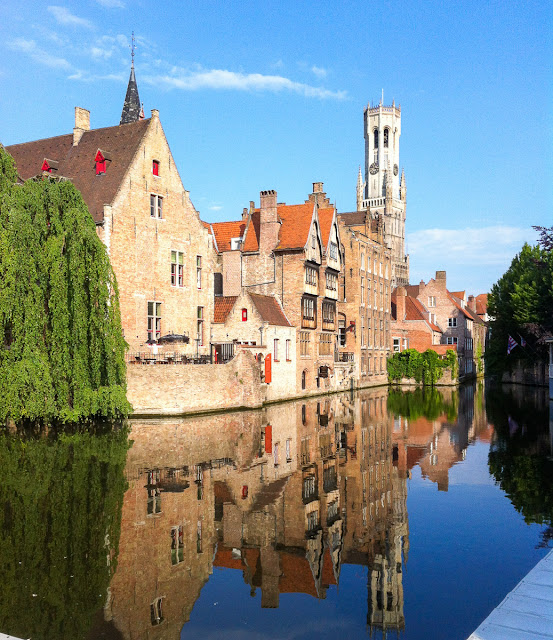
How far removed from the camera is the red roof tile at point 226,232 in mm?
47000

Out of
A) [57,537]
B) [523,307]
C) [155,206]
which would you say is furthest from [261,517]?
[523,307]

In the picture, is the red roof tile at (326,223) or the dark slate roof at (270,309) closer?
the dark slate roof at (270,309)

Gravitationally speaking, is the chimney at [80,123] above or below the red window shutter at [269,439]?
above

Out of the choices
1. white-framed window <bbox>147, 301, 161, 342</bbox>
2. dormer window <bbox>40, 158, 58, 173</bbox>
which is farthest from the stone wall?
dormer window <bbox>40, 158, 58, 173</bbox>

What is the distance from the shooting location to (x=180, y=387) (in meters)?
31.2

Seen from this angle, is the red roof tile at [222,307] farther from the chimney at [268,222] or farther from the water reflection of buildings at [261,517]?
the water reflection of buildings at [261,517]

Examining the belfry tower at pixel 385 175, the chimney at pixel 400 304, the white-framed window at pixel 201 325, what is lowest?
the white-framed window at pixel 201 325

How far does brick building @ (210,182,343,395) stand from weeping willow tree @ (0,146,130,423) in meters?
18.9

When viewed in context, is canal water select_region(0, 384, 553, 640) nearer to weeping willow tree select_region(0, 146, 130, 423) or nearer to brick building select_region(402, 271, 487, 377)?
weeping willow tree select_region(0, 146, 130, 423)

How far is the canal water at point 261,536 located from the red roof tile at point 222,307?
1832 cm

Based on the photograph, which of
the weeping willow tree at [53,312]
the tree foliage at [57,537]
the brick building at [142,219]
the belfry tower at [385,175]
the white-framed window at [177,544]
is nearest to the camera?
the tree foliage at [57,537]

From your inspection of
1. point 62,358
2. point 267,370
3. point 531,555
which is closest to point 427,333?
point 267,370

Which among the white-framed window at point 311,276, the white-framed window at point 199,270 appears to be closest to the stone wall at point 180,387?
the white-framed window at point 199,270

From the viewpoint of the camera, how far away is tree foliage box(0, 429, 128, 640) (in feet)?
27.9
